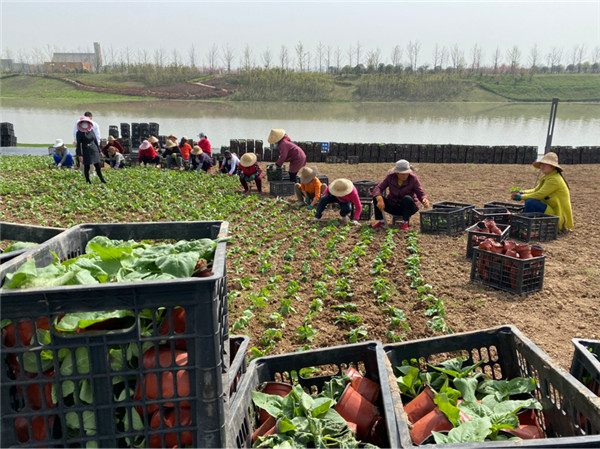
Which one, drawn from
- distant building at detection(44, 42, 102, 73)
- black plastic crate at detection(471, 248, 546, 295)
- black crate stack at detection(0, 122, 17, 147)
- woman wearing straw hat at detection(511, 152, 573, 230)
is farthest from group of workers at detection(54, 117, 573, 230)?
distant building at detection(44, 42, 102, 73)

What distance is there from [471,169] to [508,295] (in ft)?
39.5

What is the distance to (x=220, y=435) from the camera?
1741 millimetres

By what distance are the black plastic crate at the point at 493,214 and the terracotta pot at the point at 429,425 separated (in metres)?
6.09

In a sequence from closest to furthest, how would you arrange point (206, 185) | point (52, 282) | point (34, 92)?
1. point (52, 282)
2. point (206, 185)
3. point (34, 92)

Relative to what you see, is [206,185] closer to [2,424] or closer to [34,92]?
[2,424]

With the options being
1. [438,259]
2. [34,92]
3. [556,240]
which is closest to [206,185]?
[438,259]

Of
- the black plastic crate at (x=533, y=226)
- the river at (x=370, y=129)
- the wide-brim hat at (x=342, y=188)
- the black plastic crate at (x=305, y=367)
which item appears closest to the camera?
the black plastic crate at (x=305, y=367)

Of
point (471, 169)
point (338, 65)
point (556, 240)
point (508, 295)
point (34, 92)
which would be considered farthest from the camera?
point (338, 65)

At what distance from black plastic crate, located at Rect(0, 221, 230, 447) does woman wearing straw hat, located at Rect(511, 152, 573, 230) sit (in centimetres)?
737

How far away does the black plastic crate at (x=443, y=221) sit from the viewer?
8.16 meters

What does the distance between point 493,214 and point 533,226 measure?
2.11ft

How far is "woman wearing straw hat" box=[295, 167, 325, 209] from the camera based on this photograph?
1010 centimetres

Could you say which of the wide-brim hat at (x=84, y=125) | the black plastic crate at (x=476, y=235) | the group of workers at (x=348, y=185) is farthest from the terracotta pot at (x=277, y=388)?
the wide-brim hat at (x=84, y=125)

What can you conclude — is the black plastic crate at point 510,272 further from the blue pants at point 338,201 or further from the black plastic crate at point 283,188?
the black plastic crate at point 283,188
